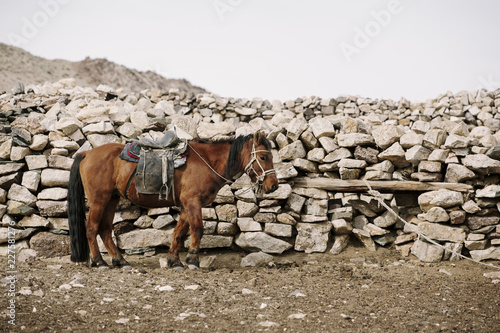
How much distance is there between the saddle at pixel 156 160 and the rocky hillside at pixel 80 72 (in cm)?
2377

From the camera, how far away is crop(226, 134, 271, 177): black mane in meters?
5.83

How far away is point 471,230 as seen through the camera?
6.34 meters

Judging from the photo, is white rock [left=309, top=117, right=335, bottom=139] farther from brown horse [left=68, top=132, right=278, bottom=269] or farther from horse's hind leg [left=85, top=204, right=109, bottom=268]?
horse's hind leg [left=85, top=204, right=109, bottom=268]

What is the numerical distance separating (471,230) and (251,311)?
4.14 m

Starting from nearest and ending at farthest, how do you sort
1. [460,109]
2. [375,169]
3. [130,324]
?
1. [130,324]
2. [375,169]
3. [460,109]

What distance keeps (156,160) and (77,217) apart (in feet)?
4.44

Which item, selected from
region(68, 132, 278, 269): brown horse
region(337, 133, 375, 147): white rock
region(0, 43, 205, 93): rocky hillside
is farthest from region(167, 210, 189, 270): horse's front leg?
region(0, 43, 205, 93): rocky hillside

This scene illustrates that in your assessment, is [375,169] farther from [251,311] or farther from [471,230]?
[251,311]

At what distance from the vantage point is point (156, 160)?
566 centimetres

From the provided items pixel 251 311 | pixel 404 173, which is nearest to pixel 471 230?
pixel 404 173

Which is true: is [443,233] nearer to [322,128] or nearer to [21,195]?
[322,128]

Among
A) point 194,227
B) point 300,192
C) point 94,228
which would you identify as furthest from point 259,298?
point 300,192

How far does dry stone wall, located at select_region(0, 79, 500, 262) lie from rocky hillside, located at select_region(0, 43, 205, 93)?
72.8ft

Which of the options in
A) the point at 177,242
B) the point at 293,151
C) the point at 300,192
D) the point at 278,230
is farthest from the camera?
the point at 293,151
